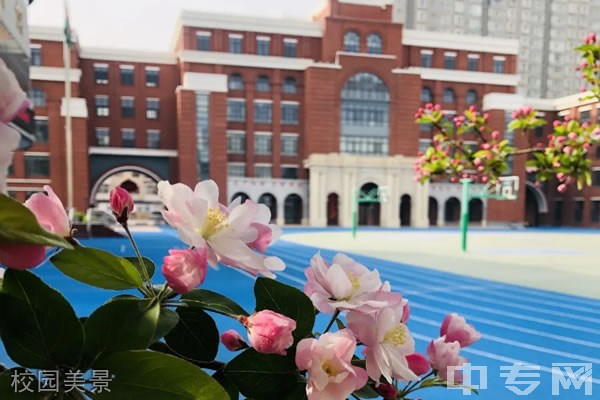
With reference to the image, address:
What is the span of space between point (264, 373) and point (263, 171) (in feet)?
98.6

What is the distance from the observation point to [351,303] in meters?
0.64

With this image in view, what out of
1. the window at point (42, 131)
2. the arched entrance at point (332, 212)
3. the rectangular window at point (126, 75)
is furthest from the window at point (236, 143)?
the window at point (42, 131)

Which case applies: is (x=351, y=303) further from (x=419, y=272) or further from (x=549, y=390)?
(x=419, y=272)

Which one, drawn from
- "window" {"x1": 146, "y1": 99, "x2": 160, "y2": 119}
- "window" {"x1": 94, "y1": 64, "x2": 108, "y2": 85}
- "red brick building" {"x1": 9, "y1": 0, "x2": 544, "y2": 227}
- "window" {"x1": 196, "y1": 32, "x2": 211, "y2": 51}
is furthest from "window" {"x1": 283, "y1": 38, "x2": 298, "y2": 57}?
"window" {"x1": 94, "y1": 64, "x2": 108, "y2": 85}

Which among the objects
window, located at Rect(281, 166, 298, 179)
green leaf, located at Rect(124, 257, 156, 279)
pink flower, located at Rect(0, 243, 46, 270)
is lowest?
window, located at Rect(281, 166, 298, 179)

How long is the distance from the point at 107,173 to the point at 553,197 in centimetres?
3786

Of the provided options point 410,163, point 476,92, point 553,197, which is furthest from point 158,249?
point 553,197

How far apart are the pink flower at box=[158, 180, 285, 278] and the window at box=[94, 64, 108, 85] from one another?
32.7 m

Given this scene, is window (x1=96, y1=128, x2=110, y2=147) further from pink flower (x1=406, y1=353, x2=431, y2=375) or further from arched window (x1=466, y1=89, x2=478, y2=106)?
pink flower (x1=406, y1=353, x2=431, y2=375)

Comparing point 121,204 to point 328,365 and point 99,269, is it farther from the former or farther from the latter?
point 328,365

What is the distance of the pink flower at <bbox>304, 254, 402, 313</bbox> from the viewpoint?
63 cm

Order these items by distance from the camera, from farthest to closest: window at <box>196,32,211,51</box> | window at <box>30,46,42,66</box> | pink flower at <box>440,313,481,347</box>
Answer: window at <box>196,32,211,51</box> → window at <box>30,46,42,66</box> → pink flower at <box>440,313,481,347</box>

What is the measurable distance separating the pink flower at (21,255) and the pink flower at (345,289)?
1.26 feet

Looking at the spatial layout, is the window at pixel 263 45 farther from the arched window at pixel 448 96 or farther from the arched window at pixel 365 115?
the arched window at pixel 448 96
